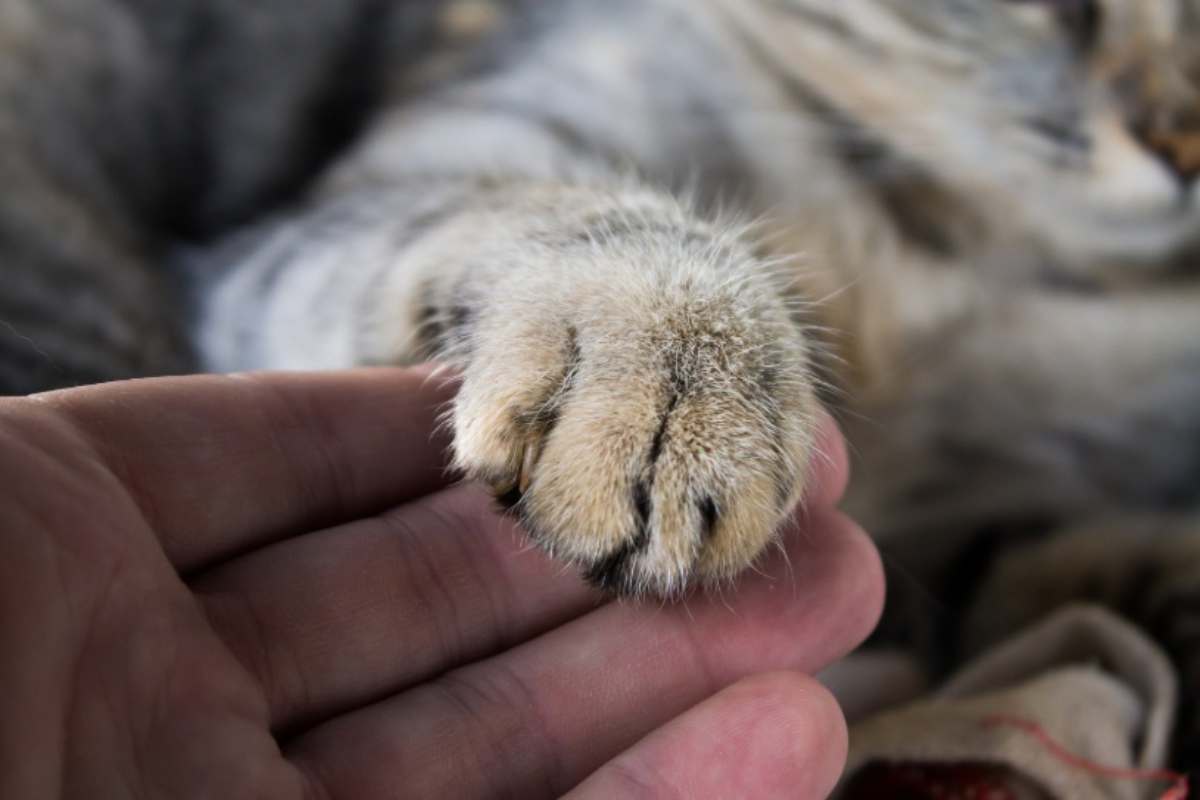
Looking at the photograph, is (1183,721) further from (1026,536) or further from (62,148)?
(62,148)

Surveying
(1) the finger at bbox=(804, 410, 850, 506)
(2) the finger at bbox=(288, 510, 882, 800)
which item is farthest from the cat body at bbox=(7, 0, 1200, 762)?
(2) the finger at bbox=(288, 510, 882, 800)

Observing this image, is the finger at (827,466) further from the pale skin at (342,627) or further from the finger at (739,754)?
the finger at (739,754)

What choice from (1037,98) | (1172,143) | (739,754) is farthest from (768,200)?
(739,754)

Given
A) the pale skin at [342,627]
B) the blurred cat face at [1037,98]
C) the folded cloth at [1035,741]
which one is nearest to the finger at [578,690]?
the pale skin at [342,627]

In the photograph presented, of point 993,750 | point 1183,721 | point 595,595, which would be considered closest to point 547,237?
point 595,595

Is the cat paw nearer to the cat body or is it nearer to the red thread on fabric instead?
the cat body

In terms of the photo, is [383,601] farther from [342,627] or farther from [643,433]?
[643,433]

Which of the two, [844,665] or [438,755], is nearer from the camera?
[438,755]
